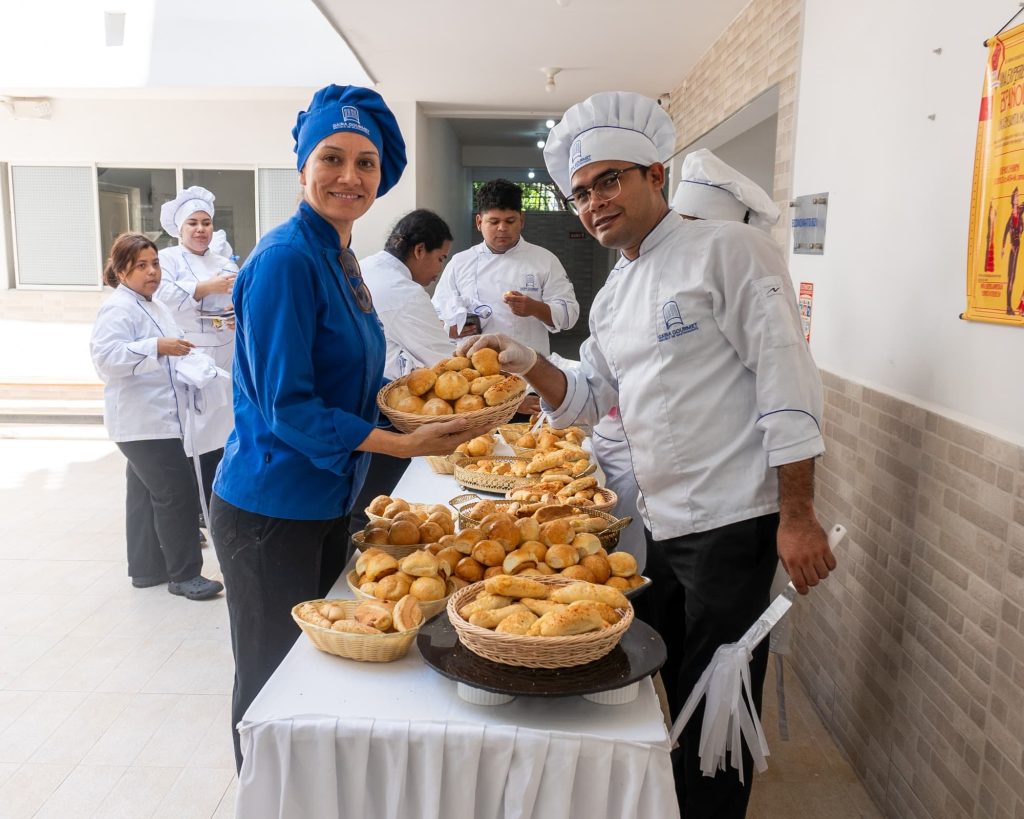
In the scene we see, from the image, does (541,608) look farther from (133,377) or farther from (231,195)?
(231,195)

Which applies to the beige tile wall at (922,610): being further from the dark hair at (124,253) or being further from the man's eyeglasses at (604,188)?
the dark hair at (124,253)

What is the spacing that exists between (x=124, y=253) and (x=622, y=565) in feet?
10.6

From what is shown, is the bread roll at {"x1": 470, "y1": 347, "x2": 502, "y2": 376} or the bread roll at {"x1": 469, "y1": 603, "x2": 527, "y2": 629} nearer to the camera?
the bread roll at {"x1": 469, "y1": 603, "x2": 527, "y2": 629}

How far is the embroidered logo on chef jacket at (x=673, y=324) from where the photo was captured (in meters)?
1.89

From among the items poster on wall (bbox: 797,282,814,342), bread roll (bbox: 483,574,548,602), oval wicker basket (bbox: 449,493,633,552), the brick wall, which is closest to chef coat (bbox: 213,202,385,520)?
oval wicker basket (bbox: 449,493,633,552)

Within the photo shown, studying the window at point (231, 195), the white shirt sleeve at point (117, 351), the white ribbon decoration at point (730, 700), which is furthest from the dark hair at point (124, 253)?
the window at point (231, 195)

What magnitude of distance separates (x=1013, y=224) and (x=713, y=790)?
1426 mm

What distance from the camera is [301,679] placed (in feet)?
4.98

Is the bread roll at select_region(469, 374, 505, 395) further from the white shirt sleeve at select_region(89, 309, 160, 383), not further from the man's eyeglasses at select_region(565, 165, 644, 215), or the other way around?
the white shirt sleeve at select_region(89, 309, 160, 383)

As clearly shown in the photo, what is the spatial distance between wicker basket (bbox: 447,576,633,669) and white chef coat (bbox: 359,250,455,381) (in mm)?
2054

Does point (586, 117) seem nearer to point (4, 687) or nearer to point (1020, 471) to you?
point (1020, 471)

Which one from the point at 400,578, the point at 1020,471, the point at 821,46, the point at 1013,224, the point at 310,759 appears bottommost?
the point at 310,759

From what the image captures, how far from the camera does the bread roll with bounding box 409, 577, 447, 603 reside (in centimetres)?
169

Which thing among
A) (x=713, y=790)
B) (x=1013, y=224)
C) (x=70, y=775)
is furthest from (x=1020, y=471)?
(x=70, y=775)
